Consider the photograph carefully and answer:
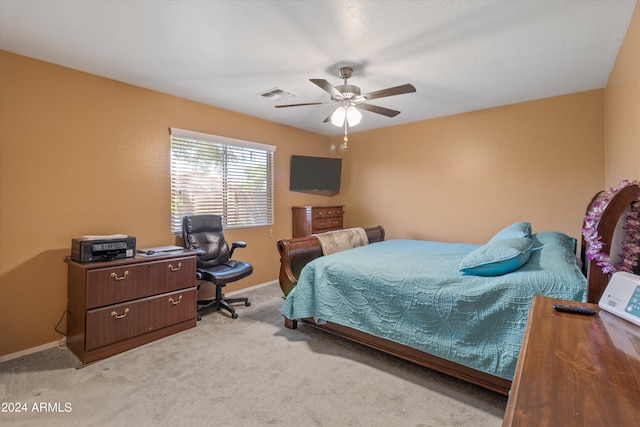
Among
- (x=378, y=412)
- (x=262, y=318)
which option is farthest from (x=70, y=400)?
(x=378, y=412)

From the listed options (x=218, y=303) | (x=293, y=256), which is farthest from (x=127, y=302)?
(x=293, y=256)

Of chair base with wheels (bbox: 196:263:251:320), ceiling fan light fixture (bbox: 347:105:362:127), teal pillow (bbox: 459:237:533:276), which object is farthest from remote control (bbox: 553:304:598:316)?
A: chair base with wheels (bbox: 196:263:251:320)

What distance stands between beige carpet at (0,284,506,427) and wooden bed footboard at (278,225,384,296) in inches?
22.1

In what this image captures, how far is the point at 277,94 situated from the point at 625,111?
10.2 ft

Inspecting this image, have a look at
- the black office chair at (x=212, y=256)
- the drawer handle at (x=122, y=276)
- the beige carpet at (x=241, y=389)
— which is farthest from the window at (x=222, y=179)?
the beige carpet at (x=241, y=389)

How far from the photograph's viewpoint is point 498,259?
6.41 ft

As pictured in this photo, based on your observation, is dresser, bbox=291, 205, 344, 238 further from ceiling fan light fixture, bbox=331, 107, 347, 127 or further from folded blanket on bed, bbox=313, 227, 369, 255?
ceiling fan light fixture, bbox=331, 107, 347, 127

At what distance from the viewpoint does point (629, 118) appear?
2.15 m

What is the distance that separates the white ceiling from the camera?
190 cm

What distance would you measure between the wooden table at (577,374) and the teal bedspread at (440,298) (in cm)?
71

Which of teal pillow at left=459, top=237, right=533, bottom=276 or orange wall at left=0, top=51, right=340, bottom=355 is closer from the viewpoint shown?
teal pillow at left=459, top=237, right=533, bottom=276

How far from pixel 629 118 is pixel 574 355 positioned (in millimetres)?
→ 2320

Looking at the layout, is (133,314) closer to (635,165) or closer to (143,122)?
(143,122)

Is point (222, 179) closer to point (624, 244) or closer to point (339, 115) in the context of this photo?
point (339, 115)
